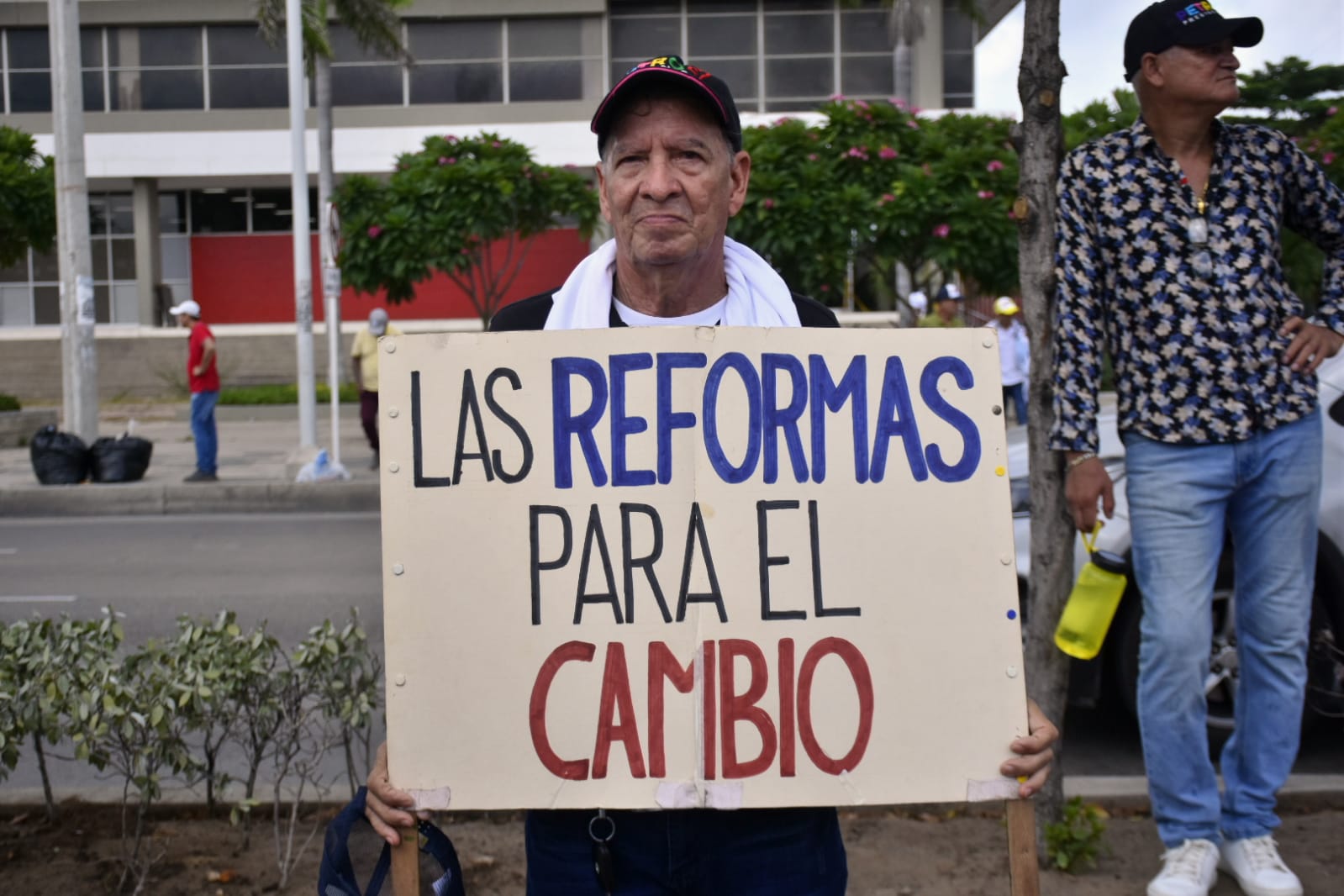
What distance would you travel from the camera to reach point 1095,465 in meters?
3.26

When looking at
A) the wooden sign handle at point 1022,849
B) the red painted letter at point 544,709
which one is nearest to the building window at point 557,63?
the red painted letter at point 544,709

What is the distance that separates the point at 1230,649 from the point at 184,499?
36.2ft

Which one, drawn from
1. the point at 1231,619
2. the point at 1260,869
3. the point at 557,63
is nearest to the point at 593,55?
the point at 557,63

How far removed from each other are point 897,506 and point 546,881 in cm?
78

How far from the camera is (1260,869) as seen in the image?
338 cm

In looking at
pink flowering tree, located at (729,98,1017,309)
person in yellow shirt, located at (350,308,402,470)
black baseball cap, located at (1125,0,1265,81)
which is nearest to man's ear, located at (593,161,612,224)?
black baseball cap, located at (1125,0,1265,81)

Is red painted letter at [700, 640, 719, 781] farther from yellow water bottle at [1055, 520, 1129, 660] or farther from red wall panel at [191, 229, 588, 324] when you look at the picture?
red wall panel at [191, 229, 588, 324]

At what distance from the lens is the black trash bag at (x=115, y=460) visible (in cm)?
1426

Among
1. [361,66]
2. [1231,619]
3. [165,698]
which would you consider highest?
[361,66]

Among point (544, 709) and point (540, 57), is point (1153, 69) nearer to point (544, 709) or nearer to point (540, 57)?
point (544, 709)

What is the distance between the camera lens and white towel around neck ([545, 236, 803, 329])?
2193 mm

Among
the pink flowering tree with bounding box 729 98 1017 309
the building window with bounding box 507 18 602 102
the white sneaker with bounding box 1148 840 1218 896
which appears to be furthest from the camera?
the building window with bounding box 507 18 602 102

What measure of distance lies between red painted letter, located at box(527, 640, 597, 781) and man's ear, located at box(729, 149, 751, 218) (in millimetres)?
749

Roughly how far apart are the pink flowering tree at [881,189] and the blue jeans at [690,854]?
1394 centimetres
